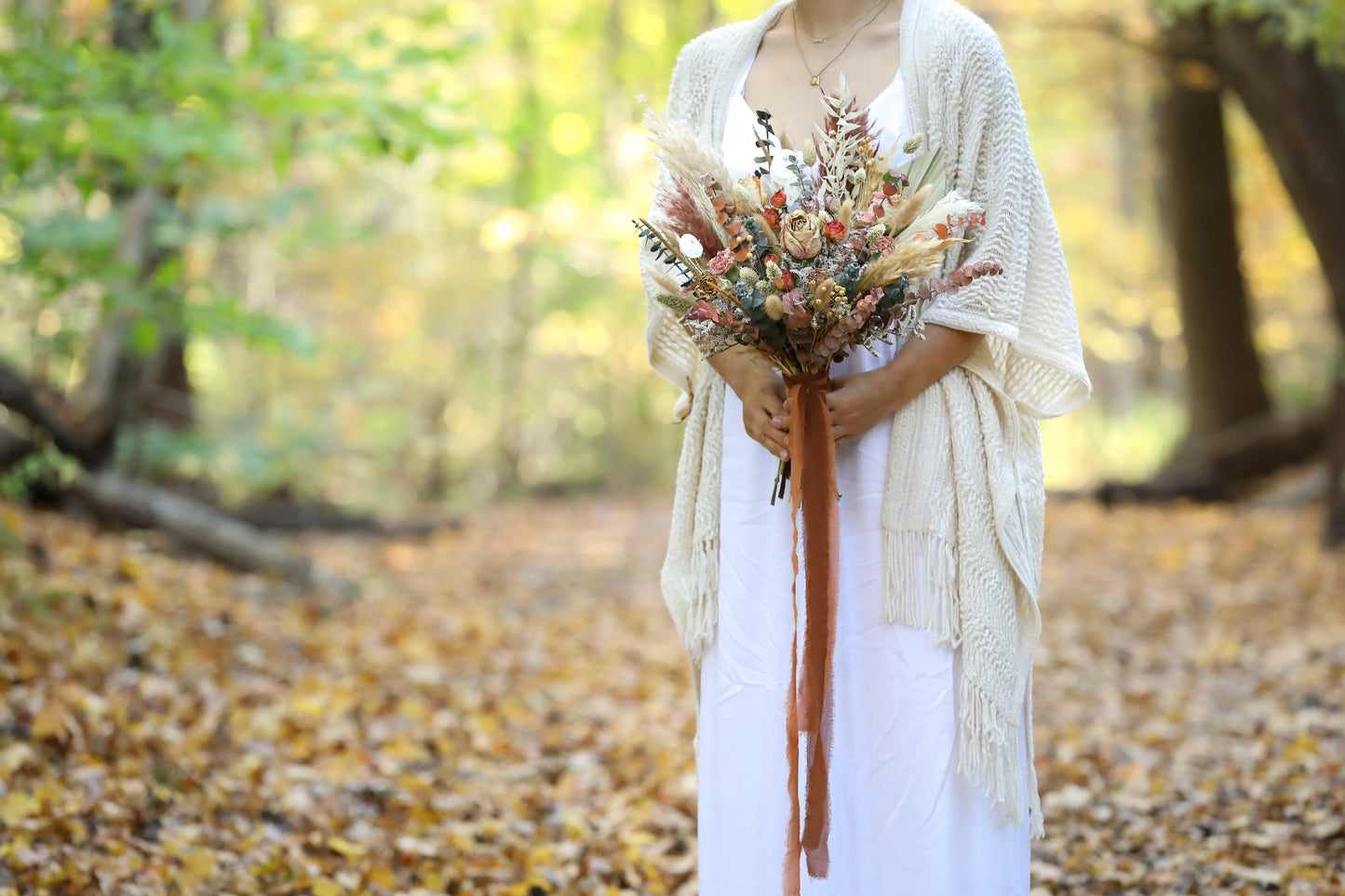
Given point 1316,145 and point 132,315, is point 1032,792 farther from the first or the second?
point 1316,145

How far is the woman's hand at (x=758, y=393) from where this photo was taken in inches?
79.0

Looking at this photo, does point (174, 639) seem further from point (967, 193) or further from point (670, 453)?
point (670, 453)

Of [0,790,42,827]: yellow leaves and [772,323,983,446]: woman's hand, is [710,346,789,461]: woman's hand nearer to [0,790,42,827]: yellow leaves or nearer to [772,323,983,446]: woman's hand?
[772,323,983,446]: woman's hand

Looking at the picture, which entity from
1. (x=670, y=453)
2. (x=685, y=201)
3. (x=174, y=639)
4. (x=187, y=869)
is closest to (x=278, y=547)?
(x=174, y=639)

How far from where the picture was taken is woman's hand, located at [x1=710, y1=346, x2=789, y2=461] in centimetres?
201

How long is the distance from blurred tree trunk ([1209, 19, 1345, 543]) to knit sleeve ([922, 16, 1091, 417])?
6042 mm

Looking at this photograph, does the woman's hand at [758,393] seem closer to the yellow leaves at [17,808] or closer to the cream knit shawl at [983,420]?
the cream knit shawl at [983,420]

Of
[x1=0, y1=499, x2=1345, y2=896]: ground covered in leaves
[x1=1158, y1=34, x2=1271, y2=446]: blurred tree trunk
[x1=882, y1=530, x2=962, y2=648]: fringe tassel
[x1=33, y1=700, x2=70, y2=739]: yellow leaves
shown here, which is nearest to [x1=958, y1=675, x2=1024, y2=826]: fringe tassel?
[x1=882, y1=530, x2=962, y2=648]: fringe tassel

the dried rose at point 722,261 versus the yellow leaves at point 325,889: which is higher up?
the dried rose at point 722,261

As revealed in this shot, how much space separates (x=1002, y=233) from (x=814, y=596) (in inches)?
28.6

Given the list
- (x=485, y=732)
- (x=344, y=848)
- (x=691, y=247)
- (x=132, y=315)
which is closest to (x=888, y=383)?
(x=691, y=247)

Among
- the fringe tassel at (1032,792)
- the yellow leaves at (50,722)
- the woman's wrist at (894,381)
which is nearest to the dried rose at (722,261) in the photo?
the woman's wrist at (894,381)

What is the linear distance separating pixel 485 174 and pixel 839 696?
12.3m

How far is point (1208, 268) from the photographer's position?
36.1 ft
